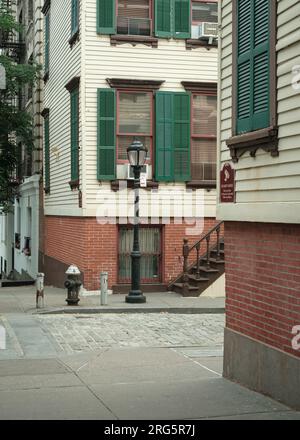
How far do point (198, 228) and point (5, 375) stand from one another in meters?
11.6

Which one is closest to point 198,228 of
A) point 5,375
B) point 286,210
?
point 5,375

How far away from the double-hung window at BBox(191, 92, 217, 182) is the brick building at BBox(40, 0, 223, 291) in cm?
3

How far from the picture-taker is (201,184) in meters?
20.3

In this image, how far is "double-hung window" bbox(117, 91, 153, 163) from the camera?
1981 centimetres

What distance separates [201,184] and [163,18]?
4.75 m

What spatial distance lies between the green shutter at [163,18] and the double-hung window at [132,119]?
176 cm

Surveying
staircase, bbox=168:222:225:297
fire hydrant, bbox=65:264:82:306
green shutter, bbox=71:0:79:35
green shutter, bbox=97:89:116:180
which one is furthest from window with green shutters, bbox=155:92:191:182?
fire hydrant, bbox=65:264:82:306

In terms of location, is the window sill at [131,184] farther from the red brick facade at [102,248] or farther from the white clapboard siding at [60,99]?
the white clapboard siding at [60,99]

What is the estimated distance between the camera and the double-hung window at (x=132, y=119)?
65.0ft

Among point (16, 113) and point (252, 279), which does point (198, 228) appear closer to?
point (16, 113)

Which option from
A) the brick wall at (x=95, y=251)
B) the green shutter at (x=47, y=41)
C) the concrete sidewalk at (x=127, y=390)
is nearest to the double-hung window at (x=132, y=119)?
the brick wall at (x=95, y=251)

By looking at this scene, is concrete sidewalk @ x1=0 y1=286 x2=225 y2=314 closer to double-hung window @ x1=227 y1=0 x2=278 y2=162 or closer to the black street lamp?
the black street lamp

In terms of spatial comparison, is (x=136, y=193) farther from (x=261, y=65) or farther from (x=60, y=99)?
(x=261, y=65)

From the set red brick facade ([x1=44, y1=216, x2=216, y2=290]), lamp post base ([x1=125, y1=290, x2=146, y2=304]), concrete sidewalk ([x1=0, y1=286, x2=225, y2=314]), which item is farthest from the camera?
red brick facade ([x1=44, y1=216, x2=216, y2=290])
